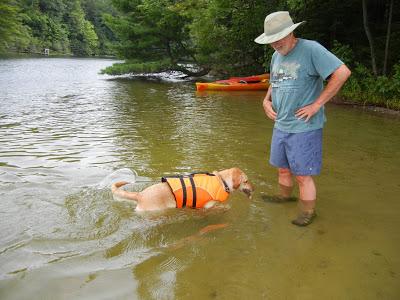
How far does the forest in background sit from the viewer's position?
45.1 feet

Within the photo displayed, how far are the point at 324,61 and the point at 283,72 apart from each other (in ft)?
1.52

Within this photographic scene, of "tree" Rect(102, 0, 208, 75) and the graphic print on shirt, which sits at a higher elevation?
"tree" Rect(102, 0, 208, 75)

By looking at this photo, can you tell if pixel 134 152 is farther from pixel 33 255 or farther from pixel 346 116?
pixel 346 116

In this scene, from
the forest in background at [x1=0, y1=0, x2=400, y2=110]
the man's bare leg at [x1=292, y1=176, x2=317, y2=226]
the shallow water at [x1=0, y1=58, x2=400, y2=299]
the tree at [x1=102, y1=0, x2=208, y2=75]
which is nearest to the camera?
the shallow water at [x1=0, y1=58, x2=400, y2=299]

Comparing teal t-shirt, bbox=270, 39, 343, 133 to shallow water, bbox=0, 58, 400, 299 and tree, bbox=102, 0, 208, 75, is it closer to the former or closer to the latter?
shallow water, bbox=0, 58, 400, 299

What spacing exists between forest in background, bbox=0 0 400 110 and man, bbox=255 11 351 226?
9.38 meters

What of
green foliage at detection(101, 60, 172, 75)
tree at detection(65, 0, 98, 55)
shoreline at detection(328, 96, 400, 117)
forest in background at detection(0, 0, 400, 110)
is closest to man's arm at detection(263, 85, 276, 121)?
shoreline at detection(328, 96, 400, 117)

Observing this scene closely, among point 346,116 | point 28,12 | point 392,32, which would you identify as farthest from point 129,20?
point 28,12

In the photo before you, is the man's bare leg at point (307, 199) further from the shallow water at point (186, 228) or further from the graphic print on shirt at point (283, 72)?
the graphic print on shirt at point (283, 72)

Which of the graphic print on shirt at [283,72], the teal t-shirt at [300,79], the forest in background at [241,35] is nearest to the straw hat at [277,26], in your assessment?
the teal t-shirt at [300,79]

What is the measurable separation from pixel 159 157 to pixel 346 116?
6972mm

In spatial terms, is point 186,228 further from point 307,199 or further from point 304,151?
point 304,151

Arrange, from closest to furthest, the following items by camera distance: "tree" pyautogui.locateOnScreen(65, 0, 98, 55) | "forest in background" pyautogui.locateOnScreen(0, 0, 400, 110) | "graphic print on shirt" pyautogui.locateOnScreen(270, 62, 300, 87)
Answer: "graphic print on shirt" pyautogui.locateOnScreen(270, 62, 300, 87) → "forest in background" pyautogui.locateOnScreen(0, 0, 400, 110) → "tree" pyautogui.locateOnScreen(65, 0, 98, 55)

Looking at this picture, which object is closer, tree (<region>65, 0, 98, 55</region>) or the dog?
the dog
